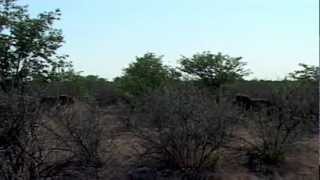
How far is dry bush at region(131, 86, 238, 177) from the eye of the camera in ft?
43.6

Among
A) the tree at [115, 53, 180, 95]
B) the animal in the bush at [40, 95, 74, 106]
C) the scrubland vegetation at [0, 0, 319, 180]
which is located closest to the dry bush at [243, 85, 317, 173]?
the scrubland vegetation at [0, 0, 319, 180]

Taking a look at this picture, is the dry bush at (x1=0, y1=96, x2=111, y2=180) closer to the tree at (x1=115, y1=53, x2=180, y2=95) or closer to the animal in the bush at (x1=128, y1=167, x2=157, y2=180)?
the animal in the bush at (x1=128, y1=167, x2=157, y2=180)

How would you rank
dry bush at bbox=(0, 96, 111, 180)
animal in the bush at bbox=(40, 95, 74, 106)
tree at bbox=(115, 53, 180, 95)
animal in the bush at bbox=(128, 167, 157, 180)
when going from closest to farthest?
dry bush at bbox=(0, 96, 111, 180), animal in the bush at bbox=(40, 95, 74, 106), animal in the bush at bbox=(128, 167, 157, 180), tree at bbox=(115, 53, 180, 95)

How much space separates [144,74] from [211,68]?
2543mm

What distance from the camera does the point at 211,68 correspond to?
23875 mm

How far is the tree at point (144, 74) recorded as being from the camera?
22.4m

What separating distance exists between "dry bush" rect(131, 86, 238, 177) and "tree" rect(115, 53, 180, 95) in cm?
803

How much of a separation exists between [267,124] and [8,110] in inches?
224

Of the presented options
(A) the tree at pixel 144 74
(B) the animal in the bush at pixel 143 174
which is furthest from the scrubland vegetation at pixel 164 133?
(A) the tree at pixel 144 74

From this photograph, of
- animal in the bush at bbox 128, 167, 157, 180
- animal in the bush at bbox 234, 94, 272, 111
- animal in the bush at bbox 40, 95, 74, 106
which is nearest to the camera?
animal in the bush at bbox 40, 95, 74, 106

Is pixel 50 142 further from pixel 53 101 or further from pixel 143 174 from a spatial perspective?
pixel 143 174

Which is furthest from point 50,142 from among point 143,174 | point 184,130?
point 184,130

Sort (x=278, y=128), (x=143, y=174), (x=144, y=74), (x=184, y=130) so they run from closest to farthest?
(x=184, y=130) < (x=143, y=174) < (x=278, y=128) < (x=144, y=74)

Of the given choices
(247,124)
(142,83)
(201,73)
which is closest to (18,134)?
(247,124)
